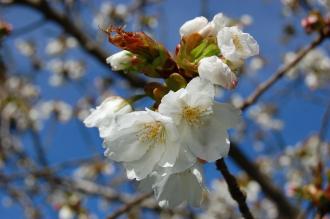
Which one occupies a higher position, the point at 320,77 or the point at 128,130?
the point at 128,130

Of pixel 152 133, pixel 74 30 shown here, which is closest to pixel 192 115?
pixel 152 133

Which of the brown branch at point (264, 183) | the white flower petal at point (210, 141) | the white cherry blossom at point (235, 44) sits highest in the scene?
the white cherry blossom at point (235, 44)

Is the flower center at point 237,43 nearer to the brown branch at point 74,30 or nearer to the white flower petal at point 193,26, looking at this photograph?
the white flower petal at point 193,26

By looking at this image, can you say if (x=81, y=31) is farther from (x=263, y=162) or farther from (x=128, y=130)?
(x=263, y=162)

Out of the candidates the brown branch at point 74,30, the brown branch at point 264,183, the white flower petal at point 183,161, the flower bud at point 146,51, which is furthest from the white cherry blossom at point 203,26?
the brown branch at point 264,183

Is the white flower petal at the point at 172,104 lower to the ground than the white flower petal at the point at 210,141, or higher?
higher

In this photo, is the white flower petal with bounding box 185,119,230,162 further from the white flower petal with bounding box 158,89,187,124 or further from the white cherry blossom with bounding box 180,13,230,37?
the white cherry blossom with bounding box 180,13,230,37

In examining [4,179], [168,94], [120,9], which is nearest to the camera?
[168,94]

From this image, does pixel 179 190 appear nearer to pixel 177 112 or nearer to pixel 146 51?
pixel 177 112

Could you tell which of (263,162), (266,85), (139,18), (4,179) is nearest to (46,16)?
(139,18)
